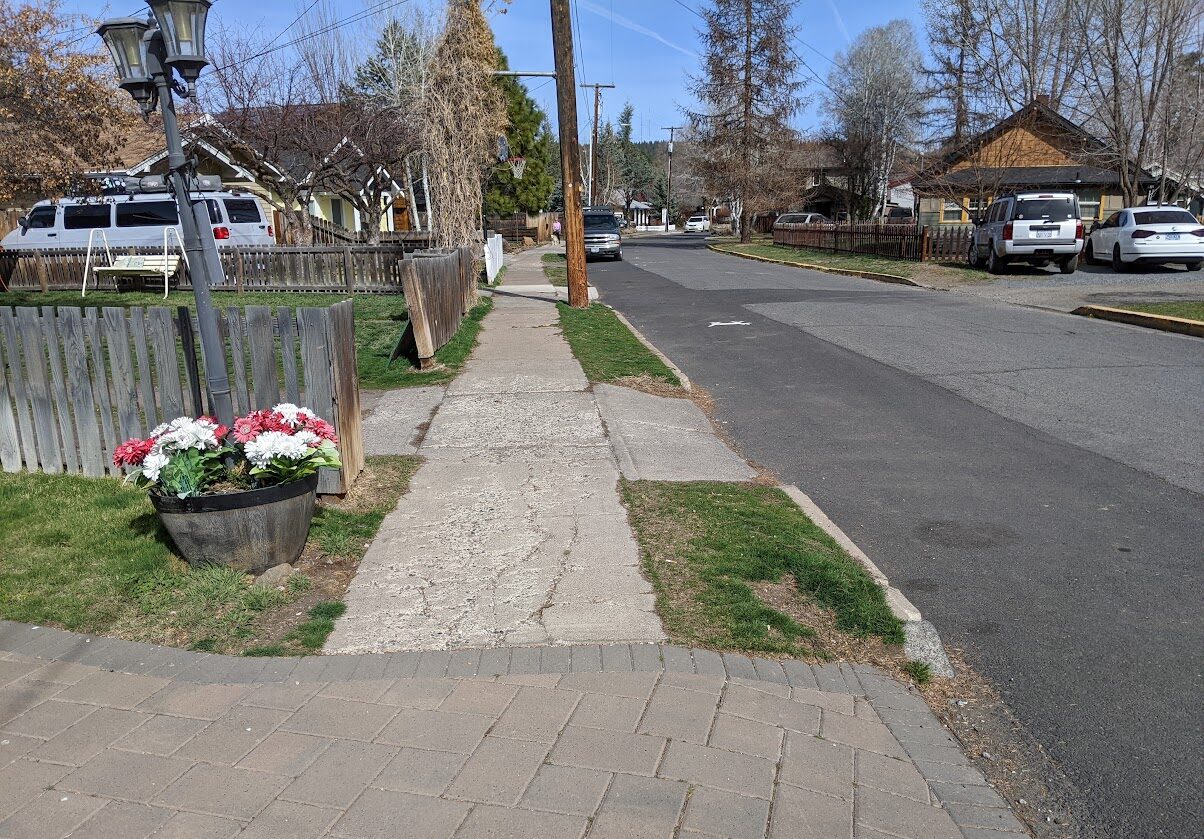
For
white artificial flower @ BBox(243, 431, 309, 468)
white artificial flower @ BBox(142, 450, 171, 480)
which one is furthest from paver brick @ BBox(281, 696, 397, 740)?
white artificial flower @ BBox(142, 450, 171, 480)

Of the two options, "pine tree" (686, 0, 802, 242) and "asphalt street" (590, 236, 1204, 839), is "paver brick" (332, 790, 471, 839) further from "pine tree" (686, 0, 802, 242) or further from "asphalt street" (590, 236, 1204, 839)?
"pine tree" (686, 0, 802, 242)

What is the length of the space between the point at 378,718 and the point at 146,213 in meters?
21.5

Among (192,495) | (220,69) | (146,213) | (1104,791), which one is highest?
(220,69)

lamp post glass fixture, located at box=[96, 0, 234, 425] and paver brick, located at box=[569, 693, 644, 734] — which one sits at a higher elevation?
lamp post glass fixture, located at box=[96, 0, 234, 425]

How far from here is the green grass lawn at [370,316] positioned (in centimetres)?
1053

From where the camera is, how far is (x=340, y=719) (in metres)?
3.46

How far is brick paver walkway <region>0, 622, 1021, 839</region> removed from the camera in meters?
2.88

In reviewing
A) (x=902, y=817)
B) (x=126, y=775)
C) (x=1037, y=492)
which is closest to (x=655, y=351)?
(x=1037, y=492)

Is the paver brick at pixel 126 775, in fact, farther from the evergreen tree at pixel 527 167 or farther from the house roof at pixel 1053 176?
the evergreen tree at pixel 527 167

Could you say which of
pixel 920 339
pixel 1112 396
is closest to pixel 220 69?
pixel 920 339

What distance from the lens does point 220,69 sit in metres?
27.6

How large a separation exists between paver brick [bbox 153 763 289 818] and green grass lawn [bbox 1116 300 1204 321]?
15.1 m

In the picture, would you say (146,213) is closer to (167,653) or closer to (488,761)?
(167,653)

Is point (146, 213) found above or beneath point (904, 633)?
above
